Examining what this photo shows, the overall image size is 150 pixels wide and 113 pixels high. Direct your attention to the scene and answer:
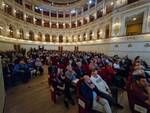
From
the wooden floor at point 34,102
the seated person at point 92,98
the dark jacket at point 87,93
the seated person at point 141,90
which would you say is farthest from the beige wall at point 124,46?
the dark jacket at point 87,93

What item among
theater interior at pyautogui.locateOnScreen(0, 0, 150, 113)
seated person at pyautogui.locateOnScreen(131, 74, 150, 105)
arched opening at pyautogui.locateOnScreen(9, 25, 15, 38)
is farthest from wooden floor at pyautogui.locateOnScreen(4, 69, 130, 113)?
arched opening at pyautogui.locateOnScreen(9, 25, 15, 38)

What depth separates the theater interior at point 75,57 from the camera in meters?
2.69

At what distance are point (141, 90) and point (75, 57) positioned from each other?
6963mm

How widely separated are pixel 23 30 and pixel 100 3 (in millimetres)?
15231

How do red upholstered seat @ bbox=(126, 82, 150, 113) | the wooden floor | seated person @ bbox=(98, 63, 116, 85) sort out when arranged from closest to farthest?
1. red upholstered seat @ bbox=(126, 82, 150, 113)
2. the wooden floor
3. seated person @ bbox=(98, 63, 116, 85)

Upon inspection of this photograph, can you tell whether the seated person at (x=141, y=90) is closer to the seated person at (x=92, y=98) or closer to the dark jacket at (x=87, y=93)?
the seated person at (x=92, y=98)

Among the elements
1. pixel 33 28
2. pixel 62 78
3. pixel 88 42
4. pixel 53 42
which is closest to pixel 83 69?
pixel 62 78

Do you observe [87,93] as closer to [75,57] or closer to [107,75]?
[107,75]

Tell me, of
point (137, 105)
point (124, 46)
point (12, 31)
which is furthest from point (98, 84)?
point (12, 31)

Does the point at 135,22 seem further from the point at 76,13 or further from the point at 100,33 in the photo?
the point at 76,13

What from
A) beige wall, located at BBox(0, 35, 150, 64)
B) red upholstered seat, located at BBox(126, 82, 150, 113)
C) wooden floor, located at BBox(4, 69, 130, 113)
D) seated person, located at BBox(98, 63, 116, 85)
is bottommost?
wooden floor, located at BBox(4, 69, 130, 113)

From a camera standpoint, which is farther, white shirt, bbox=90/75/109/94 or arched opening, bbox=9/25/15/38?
arched opening, bbox=9/25/15/38

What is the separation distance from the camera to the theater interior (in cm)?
269

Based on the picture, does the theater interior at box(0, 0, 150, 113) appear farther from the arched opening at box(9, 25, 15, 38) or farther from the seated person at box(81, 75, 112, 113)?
the arched opening at box(9, 25, 15, 38)
